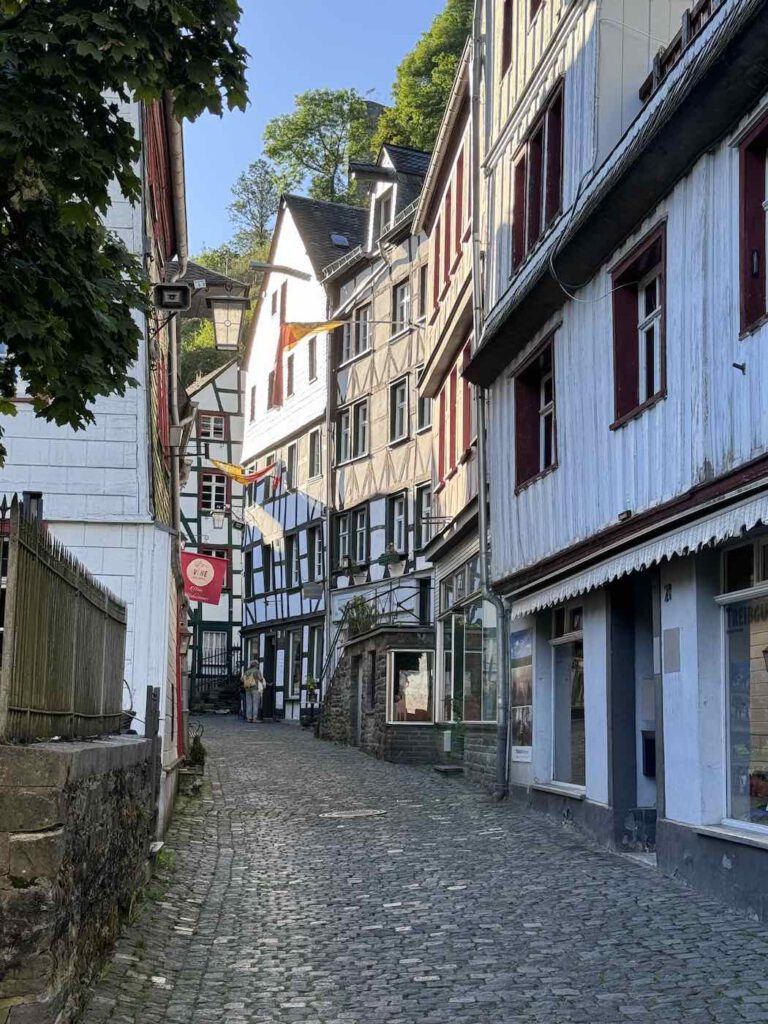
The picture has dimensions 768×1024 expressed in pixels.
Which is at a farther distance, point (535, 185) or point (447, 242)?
point (447, 242)

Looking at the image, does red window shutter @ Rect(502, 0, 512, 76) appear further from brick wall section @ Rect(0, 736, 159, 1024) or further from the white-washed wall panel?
brick wall section @ Rect(0, 736, 159, 1024)

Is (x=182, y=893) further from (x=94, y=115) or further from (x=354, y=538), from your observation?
(x=354, y=538)

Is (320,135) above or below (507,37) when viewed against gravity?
above

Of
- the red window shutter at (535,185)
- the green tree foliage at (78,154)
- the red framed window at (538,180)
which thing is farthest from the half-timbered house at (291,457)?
the green tree foliage at (78,154)

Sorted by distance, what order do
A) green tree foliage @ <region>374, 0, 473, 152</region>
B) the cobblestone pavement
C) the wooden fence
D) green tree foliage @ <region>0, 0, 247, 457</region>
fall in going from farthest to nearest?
1. green tree foliage @ <region>374, 0, 473, 152</region>
2. the cobblestone pavement
3. green tree foliage @ <region>0, 0, 247, 457</region>
4. the wooden fence

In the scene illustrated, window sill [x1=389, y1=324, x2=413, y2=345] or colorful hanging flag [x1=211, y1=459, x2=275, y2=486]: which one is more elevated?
window sill [x1=389, y1=324, x2=413, y2=345]

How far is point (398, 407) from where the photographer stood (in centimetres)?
3347

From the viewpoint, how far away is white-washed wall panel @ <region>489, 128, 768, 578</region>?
945 cm

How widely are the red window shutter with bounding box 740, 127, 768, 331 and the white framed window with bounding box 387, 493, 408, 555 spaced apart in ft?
75.0

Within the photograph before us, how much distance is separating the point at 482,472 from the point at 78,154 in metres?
11.7

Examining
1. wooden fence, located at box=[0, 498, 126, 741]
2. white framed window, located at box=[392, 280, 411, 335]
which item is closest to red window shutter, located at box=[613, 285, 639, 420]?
wooden fence, located at box=[0, 498, 126, 741]

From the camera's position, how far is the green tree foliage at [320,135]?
60.2 meters

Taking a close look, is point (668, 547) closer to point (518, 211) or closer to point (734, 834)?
point (734, 834)

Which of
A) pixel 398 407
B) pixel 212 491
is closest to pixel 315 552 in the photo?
pixel 398 407
